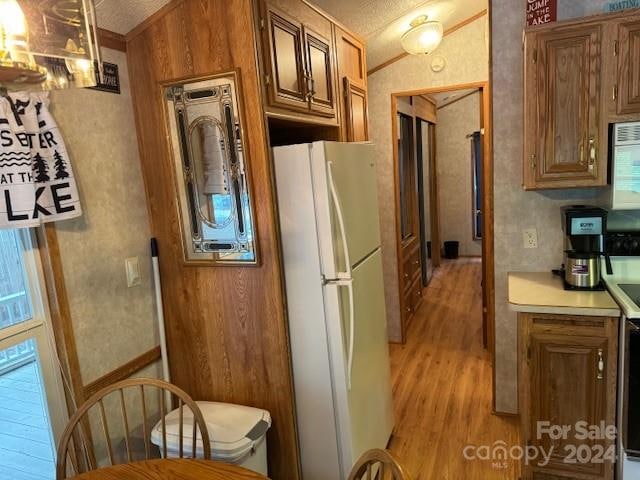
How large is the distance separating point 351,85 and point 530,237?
142 cm

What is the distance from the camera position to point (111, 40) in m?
1.87

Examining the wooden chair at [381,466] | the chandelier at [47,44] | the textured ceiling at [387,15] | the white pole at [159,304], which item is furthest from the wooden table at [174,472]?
the textured ceiling at [387,15]

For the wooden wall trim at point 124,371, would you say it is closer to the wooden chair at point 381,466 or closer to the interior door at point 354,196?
the interior door at point 354,196

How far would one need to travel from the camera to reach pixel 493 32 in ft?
8.15

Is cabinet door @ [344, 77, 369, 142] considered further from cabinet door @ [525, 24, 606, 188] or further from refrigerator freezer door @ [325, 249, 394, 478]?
cabinet door @ [525, 24, 606, 188]

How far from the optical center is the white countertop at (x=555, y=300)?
1.91 meters

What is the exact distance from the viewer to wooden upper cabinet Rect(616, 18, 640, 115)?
1.96m

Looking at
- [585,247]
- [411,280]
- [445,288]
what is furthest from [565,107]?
[445,288]

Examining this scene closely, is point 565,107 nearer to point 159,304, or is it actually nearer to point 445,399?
point 445,399

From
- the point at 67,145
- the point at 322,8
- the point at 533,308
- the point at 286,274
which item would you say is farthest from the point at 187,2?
the point at 533,308

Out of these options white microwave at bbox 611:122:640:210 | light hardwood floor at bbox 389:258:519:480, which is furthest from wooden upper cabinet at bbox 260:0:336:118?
light hardwood floor at bbox 389:258:519:480

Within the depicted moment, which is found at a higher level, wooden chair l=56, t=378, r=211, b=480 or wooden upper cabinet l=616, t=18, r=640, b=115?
wooden upper cabinet l=616, t=18, r=640, b=115

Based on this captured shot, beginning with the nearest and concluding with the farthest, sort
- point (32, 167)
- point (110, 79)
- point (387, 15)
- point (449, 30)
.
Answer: point (32, 167) < point (110, 79) < point (387, 15) < point (449, 30)

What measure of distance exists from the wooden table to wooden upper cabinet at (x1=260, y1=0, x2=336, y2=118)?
4.43ft
